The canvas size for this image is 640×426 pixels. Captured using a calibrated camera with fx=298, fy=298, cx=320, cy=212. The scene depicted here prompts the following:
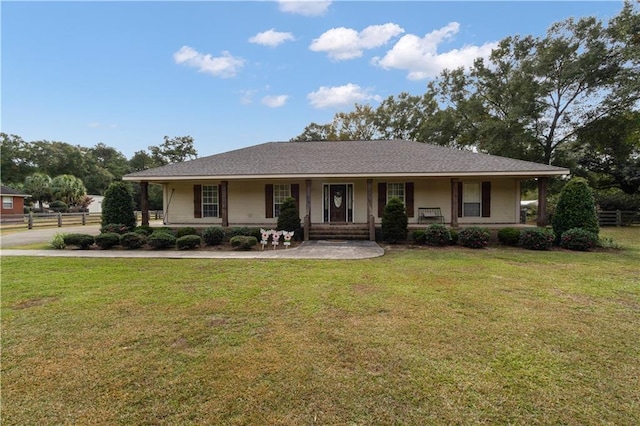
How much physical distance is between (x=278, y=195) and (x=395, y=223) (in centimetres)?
551

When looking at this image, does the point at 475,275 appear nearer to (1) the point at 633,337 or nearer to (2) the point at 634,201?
(1) the point at 633,337

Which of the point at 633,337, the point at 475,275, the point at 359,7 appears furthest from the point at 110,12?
the point at 633,337

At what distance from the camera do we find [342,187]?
43.7ft

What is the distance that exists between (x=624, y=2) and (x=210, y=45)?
24.4 metres

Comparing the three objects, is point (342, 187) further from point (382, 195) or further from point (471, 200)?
point (471, 200)

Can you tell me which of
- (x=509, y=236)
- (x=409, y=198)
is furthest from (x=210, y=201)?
(x=509, y=236)

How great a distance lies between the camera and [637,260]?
307 inches

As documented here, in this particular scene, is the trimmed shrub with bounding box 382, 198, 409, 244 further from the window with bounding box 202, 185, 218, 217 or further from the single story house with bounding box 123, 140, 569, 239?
the window with bounding box 202, 185, 218, 217

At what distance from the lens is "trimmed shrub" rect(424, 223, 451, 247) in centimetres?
1016

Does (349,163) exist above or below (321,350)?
above

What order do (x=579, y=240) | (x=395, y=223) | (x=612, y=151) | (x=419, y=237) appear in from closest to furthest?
(x=579, y=240), (x=419, y=237), (x=395, y=223), (x=612, y=151)

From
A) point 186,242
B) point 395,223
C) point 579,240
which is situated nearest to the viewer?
point 579,240

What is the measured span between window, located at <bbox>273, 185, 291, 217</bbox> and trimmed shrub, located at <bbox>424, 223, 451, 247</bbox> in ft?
20.5

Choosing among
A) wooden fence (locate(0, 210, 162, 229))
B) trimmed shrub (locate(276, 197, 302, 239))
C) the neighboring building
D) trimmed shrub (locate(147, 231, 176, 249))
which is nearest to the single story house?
trimmed shrub (locate(276, 197, 302, 239))
